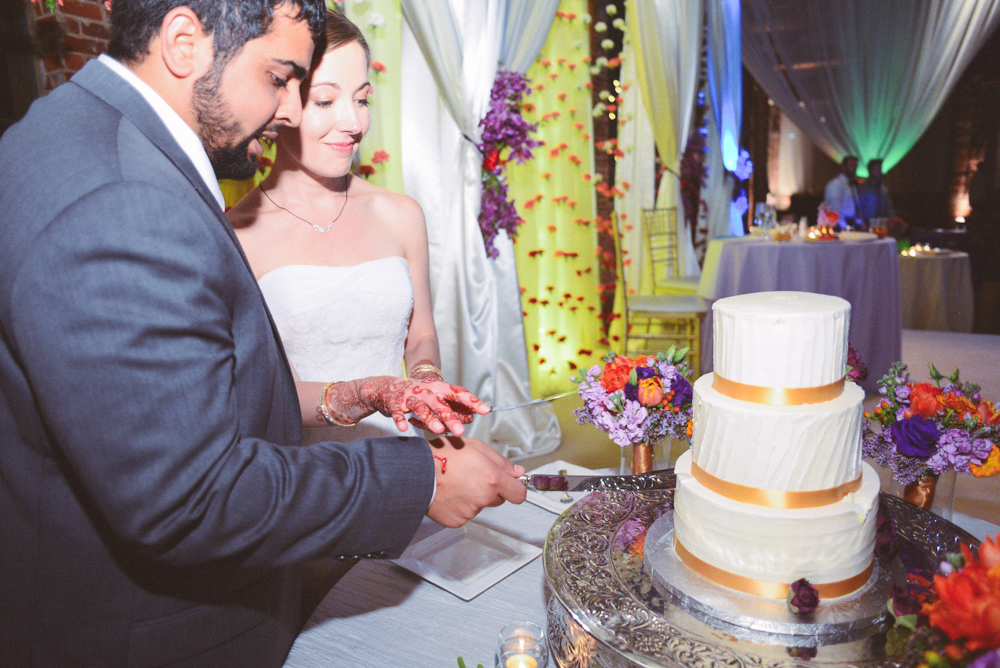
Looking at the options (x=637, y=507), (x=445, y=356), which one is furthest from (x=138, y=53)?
(x=445, y=356)

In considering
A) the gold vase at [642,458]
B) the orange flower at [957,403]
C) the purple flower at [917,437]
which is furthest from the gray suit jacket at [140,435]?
→ the orange flower at [957,403]

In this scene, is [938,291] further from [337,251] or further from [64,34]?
[64,34]

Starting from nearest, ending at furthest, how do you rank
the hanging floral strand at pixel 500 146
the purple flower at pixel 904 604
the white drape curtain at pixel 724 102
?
the purple flower at pixel 904 604, the hanging floral strand at pixel 500 146, the white drape curtain at pixel 724 102

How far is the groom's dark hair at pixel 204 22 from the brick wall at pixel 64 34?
2618 mm

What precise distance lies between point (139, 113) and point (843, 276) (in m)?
5.20

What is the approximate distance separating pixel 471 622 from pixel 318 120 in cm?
151

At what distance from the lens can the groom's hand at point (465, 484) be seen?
1.01m

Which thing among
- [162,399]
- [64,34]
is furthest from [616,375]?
[64,34]

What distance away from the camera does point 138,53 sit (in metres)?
0.94

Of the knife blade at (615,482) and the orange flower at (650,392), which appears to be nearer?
the knife blade at (615,482)

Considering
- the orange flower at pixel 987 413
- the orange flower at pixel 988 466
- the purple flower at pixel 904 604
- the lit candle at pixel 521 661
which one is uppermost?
the orange flower at pixel 987 413

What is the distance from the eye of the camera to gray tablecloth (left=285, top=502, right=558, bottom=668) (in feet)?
3.53

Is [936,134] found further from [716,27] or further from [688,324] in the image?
[688,324]

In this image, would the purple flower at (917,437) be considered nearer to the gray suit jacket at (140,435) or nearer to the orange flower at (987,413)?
the orange flower at (987,413)
